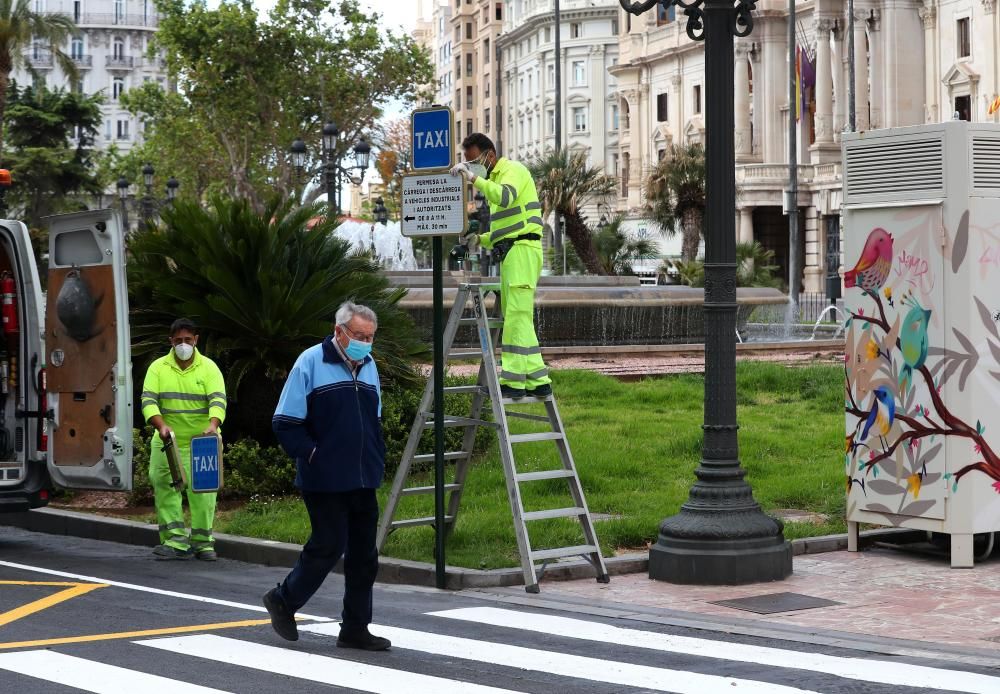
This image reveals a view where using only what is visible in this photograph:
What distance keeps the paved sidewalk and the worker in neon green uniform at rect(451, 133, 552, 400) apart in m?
1.40

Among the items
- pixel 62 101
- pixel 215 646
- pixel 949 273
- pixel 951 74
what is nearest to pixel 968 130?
pixel 949 273

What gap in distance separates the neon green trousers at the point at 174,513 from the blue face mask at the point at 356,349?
166 inches

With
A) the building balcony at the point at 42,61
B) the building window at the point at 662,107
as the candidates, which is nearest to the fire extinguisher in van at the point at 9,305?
the building window at the point at 662,107

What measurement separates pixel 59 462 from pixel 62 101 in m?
60.1

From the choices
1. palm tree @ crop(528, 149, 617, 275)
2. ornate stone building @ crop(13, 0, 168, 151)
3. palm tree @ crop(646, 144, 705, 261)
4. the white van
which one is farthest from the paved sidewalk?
ornate stone building @ crop(13, 0, 168, 151)

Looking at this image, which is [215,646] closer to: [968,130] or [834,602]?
[834,602]

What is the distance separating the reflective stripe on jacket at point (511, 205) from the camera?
10883 millimetres

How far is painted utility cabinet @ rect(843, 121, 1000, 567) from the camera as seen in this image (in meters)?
11.0

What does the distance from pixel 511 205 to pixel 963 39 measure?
6064 centimetres

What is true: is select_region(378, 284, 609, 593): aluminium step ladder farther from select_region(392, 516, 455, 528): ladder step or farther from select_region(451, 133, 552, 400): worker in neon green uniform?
select_region(451, 133, 552, 400): worker in neon green uniform

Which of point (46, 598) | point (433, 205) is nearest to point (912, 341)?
point (433, 205)

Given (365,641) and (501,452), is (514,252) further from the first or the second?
(365,641)

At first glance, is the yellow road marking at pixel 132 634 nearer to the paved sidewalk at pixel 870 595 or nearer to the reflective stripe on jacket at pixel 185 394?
the paved sidewalk at pixel 870 595

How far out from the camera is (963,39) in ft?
221
